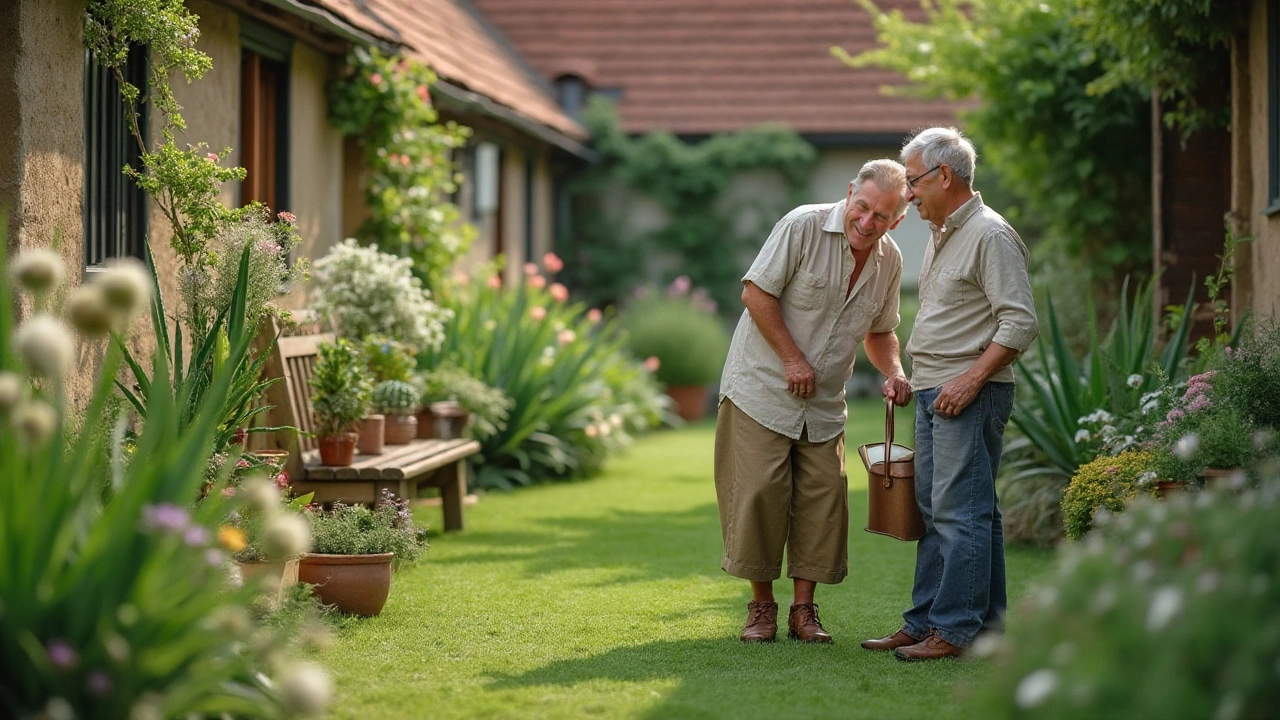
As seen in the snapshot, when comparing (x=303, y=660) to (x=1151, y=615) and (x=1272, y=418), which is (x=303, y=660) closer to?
(x=1151, y=615)

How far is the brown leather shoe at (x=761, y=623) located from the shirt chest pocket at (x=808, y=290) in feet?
3.65

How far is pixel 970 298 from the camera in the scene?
4.68 meters

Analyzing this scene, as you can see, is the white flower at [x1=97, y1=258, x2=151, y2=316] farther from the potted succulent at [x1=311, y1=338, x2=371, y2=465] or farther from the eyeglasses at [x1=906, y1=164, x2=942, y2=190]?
the potted succulent at [x1=311, y1=338, x2=371, y2=465]

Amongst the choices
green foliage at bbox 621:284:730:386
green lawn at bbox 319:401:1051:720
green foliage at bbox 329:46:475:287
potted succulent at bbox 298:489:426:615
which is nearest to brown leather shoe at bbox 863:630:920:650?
green lawn at bbox 319:401:1051:720

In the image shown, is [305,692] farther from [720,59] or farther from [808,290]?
[720,59]

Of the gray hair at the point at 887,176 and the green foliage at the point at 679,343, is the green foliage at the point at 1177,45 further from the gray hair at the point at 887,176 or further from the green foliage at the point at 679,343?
the green foliage at the point at 679,343

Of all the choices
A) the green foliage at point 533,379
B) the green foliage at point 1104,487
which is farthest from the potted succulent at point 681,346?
the green foliage at point 1104,487

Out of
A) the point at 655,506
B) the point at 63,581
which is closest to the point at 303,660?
the point at 63,581

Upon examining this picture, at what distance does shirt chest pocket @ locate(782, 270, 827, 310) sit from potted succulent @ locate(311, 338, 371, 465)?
244cm

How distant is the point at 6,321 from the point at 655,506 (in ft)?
19.4

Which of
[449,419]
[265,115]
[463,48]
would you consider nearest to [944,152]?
[449,419]

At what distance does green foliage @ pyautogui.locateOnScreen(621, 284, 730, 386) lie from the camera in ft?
47.7

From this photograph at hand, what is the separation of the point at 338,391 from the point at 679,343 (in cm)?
832

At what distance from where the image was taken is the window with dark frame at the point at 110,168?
5.95 m
